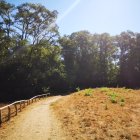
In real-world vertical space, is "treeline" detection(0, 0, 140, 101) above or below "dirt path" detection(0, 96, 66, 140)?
above

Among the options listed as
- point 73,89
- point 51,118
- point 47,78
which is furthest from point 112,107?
point 73,89

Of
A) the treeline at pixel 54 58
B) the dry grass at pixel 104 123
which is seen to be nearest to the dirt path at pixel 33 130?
the dry grass at pixel 104 123

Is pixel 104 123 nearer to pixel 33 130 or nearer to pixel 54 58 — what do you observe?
pixel 33 130

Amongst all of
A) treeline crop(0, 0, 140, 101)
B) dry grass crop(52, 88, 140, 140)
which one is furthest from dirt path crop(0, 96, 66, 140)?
treeline crop(0, 0, 140, 101)

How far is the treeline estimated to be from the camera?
50094 millimetres

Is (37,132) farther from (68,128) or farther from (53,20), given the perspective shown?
(53,20)

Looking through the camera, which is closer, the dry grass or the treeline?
the dry grass

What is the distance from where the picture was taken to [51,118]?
17.2 meters

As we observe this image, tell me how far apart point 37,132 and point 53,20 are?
40.2m

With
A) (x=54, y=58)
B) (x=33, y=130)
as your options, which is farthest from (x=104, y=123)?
(x=54, y=58)

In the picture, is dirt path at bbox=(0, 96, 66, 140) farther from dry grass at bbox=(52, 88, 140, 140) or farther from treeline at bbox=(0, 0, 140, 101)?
treeline at bbox=(0, 0, 140, 101)

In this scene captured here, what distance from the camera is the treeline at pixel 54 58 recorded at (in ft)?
164

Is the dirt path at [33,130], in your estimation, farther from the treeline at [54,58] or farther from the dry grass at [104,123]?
the treeline at [54,58]

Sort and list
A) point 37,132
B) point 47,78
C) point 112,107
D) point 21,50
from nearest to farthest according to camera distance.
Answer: point 37,132 → point 112,107 → point 21,50 → point 47,78
